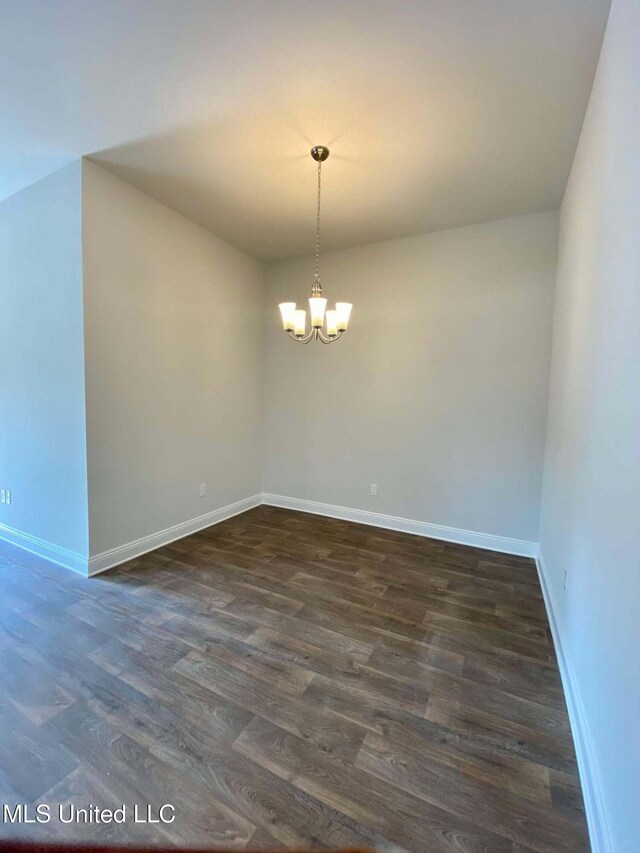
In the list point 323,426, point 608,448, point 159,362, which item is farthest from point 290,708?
point 323,426

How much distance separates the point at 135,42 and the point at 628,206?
6.96 feet

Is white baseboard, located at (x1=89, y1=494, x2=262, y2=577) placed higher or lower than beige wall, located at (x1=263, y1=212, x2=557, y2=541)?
lower

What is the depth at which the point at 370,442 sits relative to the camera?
3.67 meters

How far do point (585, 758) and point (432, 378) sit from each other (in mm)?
2653

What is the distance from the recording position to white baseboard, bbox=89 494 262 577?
2604 mm

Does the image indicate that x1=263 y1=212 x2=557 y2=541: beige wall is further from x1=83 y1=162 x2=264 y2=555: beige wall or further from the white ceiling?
x1=83 y1=162 x2=264 y2=555: beige wall

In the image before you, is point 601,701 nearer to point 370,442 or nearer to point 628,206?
point 628,206

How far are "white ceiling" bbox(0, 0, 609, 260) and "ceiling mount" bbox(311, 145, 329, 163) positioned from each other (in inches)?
1.8

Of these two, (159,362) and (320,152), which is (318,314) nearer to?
(320,152)

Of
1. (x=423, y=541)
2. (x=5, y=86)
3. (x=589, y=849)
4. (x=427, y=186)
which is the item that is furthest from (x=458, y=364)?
(x=5, y=86)

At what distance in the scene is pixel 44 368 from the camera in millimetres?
2639
